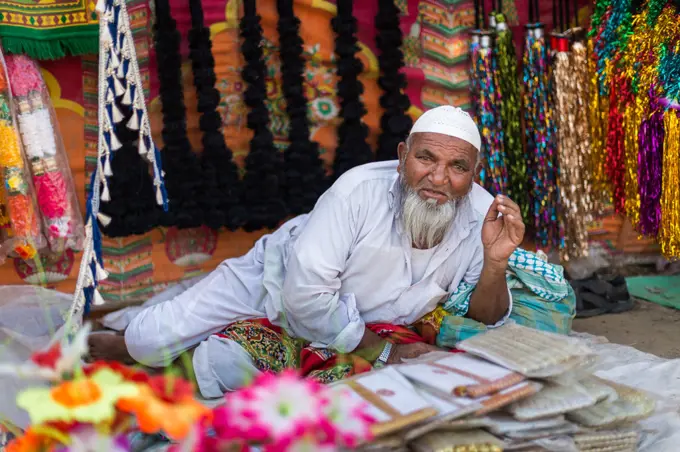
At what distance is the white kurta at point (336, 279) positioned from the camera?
8.80 feet

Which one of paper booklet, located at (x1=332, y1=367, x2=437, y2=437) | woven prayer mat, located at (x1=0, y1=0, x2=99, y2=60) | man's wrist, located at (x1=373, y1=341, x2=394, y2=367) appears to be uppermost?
woven prayer mat, located at (x1=0, y1=0, x2=99, y2=60)

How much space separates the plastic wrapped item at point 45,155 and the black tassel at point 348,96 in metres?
1.27

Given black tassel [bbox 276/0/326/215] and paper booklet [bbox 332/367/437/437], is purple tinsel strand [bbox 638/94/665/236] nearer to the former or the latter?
black tassel [bbox 276/0/326/215]

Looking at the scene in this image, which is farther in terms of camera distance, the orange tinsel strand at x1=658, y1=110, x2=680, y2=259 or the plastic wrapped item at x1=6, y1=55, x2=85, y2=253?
the orange tinsel strand at x1=658, y1=110, x2=680, y2=259

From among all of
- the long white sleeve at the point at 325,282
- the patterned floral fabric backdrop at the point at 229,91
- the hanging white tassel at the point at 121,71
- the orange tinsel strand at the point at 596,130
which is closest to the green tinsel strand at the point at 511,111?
the patterned floral fabric backdrop at the point at 229,91

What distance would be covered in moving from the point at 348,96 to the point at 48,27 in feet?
4.58

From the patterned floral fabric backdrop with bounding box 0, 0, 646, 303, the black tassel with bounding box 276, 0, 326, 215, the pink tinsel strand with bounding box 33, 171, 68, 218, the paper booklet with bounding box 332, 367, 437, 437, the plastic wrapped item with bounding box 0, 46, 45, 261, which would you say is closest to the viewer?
the paper booklet with bounding box 332, 367, 437, 437

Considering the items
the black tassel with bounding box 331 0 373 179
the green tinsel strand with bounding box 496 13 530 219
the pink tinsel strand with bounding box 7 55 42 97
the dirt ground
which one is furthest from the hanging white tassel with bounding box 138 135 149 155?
the dirt ground

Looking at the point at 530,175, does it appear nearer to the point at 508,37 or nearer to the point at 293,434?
the point at 508,37

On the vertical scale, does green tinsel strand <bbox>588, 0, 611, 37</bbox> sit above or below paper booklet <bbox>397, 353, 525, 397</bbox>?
above

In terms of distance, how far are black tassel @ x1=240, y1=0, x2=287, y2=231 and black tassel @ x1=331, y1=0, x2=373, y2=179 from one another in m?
0.35

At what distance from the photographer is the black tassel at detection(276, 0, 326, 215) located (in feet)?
11.8

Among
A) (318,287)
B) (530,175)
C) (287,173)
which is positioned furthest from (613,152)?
(318,287)

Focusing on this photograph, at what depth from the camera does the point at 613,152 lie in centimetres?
379
